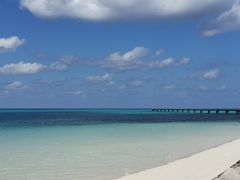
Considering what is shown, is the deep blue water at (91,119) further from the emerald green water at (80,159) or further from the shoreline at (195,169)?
the shoreline at (195,169)

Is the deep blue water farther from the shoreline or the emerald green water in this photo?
the shoreline

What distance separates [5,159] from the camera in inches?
795

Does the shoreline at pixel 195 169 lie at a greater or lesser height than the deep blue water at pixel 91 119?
lesser

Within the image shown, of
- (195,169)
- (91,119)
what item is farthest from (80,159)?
(91,119)

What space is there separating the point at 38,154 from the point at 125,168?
20.5 ft

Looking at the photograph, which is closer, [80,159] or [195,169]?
[195,169]

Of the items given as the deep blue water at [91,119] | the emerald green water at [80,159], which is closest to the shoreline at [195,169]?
the emerald green water at [80,159]

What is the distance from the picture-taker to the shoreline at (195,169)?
14384 millimetres

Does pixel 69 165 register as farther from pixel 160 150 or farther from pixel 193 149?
pixel 193 149

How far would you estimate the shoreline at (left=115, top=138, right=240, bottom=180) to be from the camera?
1438 cm

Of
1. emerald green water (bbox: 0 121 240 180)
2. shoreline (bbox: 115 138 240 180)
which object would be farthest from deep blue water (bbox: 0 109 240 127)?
shoreline (bbox: 115 138 240 180)

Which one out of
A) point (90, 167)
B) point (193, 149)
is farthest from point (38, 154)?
point (193, 149)

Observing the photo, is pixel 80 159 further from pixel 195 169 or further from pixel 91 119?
pixel 91 119

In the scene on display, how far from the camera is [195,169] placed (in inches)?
623
